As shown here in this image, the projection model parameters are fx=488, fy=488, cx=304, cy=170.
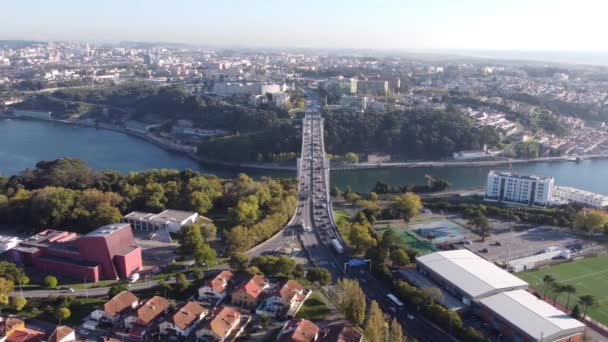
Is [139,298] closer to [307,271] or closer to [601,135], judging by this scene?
[307,271]

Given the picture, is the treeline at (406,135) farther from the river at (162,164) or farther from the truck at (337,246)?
the truck at (337,246)

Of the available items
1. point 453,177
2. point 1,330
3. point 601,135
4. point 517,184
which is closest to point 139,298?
point 1,330

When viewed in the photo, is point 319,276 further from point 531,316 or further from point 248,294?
point 531,316

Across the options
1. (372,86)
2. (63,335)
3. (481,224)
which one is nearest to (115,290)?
(63,335)

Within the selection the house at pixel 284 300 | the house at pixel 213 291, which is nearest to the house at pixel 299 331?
the house at pixel 284 300

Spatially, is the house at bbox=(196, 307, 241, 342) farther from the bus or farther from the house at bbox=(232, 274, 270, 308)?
the bus

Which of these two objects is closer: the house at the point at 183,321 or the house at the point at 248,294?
the house at the point at 183,321
